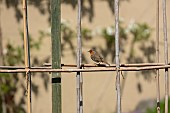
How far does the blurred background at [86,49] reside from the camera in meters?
4.84

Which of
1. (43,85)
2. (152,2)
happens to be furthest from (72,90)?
(152,2)

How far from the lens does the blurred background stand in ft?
15.9

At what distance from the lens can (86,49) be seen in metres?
4.96

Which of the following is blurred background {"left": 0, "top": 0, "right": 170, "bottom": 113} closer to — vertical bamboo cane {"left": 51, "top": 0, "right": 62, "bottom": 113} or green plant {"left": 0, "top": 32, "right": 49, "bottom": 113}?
green plant {"left": 0, "top": 32, "right": 49, "bottom": 113}

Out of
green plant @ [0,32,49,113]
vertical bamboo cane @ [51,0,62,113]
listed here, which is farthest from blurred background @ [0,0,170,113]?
vertical bamboo cane @ [51,0,62,113]

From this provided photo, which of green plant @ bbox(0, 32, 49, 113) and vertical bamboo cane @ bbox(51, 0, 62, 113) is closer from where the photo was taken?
vertical bamboo cane @ bbox(51, 0, 62, 113)

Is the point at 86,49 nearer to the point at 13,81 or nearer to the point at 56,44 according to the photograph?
the point at 13,81

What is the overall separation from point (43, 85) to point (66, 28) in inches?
25.7

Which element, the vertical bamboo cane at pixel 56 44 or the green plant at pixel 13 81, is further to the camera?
the green plant at pixel 13 81

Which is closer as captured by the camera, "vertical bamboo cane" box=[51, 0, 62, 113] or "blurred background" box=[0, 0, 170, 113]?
"vertical bamboo cane" box=[51, 0, 62, 113]

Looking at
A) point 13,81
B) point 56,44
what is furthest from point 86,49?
point 56,44

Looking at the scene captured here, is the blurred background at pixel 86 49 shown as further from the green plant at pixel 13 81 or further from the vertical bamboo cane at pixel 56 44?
the vertical bamboo cane at pixel 56 44

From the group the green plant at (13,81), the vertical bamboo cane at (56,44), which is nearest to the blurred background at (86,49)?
the green plant at (13,81)

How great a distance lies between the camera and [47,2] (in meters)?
4.84
